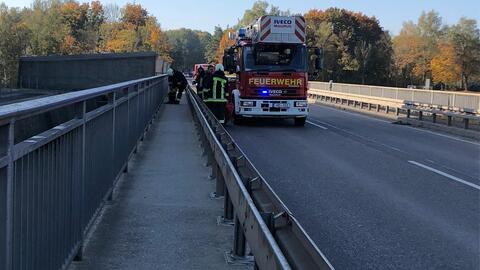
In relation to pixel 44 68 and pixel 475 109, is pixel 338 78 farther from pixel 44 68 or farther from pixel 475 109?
pixel 475 109

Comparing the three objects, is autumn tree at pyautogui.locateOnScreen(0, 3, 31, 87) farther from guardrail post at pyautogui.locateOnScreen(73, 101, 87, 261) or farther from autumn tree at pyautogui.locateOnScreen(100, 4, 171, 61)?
guardrail post at pyautogui.locateOnScreen(73, 101, 87, 261)

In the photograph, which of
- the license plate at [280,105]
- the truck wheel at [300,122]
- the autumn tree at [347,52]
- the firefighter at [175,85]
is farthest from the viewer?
the autumn tree at [347,52]

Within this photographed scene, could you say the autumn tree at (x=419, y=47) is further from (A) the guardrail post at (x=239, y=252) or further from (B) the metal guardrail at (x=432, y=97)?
(A) the guardrail post at (x=239, y=252)

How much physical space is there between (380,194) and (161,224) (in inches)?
150

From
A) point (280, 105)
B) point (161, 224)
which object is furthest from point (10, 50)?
point (161, 224)

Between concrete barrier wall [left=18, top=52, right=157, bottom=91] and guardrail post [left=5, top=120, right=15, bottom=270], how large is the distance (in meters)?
32.7

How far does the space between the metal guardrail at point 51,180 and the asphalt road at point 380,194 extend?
2405mm

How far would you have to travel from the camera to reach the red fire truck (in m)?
19.0

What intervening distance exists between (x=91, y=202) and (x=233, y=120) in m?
15.3

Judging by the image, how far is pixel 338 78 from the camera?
4304 inches

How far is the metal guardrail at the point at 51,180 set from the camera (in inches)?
115

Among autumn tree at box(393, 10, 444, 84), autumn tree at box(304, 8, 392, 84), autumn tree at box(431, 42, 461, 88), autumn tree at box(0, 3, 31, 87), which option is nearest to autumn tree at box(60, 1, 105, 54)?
autumn tree at box(0, 3, 31, 87)

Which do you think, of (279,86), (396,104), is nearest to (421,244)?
(279,86)

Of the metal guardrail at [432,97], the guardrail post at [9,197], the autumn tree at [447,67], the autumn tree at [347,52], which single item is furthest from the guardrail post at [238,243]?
the autumn tree at [447,67]
